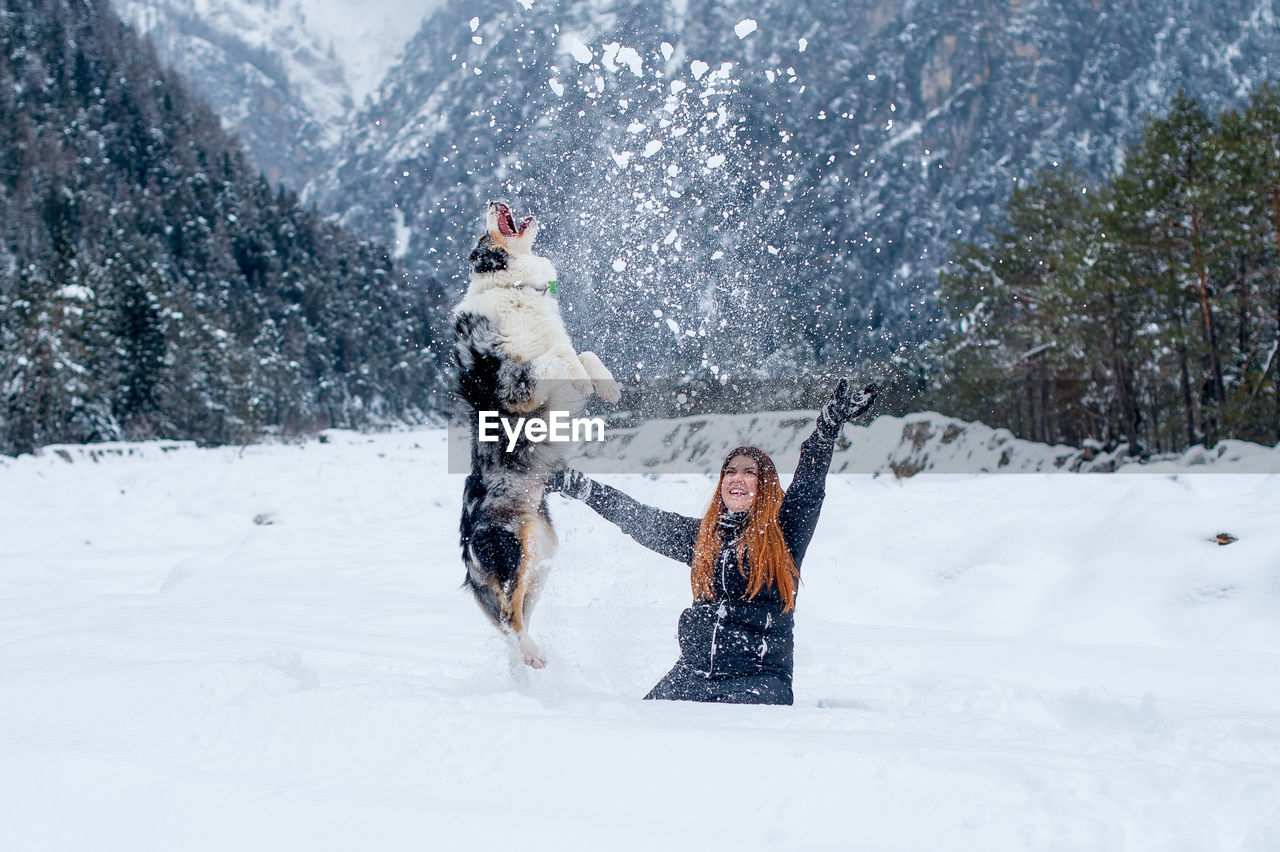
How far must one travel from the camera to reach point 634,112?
7711 millimetres

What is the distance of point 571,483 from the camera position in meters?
3.06

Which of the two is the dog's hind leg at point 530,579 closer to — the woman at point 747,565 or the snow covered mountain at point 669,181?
the woman at point 747,565

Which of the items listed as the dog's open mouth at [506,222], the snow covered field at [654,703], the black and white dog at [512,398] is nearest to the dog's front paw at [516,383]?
the black and white dog at [512,398]

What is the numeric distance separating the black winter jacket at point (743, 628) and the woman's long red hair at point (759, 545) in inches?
1.1

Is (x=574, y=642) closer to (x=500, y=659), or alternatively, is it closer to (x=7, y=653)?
(x=500, y=659)

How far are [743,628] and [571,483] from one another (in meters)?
0.88

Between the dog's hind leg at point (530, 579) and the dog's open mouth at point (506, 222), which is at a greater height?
the dog's open mouth at point (506, 222)

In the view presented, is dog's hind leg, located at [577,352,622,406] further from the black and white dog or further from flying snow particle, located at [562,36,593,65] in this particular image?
flying snow particle, located at [562,36,593,65]

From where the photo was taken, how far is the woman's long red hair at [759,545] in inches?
114

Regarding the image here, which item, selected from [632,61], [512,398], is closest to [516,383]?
[512,398]

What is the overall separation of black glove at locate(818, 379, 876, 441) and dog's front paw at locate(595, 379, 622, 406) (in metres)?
0.81

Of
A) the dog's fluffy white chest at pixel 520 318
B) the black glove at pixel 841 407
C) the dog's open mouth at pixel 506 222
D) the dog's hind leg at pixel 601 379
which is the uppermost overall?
the dog's open mouth at pixel 506 222

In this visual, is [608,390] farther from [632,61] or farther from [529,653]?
[632,61]
